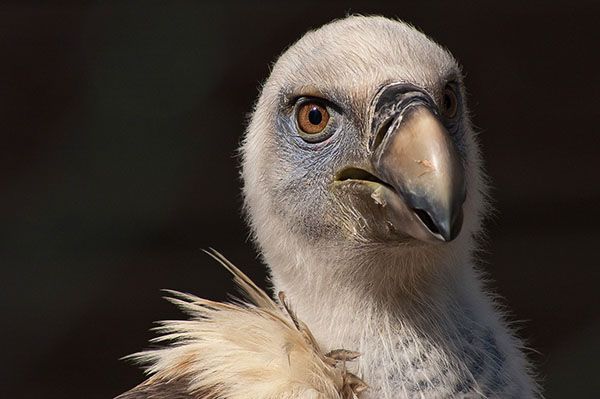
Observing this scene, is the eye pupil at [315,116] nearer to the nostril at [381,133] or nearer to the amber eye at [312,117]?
the amber eye at [312,117]

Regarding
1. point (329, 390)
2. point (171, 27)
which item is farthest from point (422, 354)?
point (171, 27)

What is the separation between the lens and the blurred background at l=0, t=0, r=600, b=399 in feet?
9.51

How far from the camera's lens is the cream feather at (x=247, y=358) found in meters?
1.58

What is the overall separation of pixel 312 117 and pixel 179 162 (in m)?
1.29

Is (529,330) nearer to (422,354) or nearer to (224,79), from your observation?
(224,79)

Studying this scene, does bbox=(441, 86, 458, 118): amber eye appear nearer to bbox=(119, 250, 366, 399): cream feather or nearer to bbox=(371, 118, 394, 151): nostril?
bbox=(371, 118, 394, 151): nostril

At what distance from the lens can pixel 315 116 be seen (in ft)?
5.85

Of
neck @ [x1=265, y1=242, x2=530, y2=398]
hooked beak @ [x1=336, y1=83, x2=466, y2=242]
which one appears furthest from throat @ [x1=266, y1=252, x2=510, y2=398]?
hooked beak @ [x1=336, y1=83, x2=466, y2=242]

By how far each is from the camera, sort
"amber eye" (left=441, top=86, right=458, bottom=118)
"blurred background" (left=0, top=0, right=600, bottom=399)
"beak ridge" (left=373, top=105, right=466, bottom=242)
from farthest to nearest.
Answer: "blurred background" (left=0, top=0, right=600, bottom=399) → "amber eye" (left=441, top=86, right=458, bottom=118) → "beak ridge" (left=373, top=105, right=466, bottom=242)

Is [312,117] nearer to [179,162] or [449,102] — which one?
[449,102]

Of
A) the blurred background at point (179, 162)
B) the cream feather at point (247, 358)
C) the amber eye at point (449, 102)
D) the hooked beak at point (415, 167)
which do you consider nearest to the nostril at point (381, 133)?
the hooked beak at point (415, 167)

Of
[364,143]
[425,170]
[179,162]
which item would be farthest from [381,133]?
[179,162]

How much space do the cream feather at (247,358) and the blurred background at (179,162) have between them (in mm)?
1259

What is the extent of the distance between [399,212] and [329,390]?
262 mm
